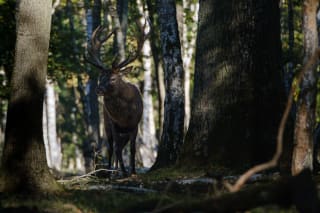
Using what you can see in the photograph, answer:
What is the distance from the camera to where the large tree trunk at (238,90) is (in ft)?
36.3

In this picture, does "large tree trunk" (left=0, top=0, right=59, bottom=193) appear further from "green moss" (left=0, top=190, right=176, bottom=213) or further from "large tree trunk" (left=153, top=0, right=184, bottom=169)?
"large tree trunk" (left=153, top=0, right=184, bottom=169)

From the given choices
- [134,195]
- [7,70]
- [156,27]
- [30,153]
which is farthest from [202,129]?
[156,27]

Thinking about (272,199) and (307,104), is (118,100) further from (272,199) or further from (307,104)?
(272,199)

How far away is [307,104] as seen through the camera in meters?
7.78

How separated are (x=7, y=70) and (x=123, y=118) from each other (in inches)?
216

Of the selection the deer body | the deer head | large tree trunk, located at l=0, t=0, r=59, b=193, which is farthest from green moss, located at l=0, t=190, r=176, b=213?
the deer body

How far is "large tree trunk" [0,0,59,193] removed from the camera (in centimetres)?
891

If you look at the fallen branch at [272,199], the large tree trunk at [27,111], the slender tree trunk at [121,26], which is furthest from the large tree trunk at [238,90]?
the slender tree trunk at [121,26]

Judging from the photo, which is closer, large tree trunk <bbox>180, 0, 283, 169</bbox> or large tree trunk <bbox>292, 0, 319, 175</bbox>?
large tree trunk <bbox>292, 0, 319, 175</bbox>

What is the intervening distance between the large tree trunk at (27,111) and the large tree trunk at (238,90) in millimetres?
3148

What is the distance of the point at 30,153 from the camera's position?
8953 mm

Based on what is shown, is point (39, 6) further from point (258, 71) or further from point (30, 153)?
point (258, 71)

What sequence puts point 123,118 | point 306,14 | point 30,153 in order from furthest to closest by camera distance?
1. point 123,118
2. point 30,153
3. point 306,14

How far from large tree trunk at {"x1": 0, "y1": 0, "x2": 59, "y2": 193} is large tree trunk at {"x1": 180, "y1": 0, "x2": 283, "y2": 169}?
10.3ft
